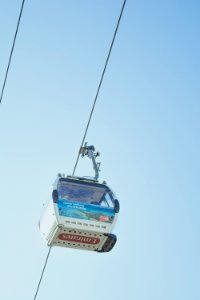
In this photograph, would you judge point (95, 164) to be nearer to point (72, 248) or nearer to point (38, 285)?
point (72, 248)

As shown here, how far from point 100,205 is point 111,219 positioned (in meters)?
0.32

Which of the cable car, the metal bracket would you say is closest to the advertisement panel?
the cable car

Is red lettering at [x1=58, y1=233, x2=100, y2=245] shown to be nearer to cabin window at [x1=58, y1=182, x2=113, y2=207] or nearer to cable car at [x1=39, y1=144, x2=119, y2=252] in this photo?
cable car at [x1=39, y1=144, x2=119, y2=252]

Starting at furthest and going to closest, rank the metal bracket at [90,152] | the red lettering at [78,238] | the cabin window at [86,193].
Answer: the metal bracket at [90,152] < the cabin window at [86,193] < the red lettering at [78,238]

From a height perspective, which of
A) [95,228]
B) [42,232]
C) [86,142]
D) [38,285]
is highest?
[86,142]

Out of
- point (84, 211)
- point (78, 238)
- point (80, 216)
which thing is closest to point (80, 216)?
point (80, 216)

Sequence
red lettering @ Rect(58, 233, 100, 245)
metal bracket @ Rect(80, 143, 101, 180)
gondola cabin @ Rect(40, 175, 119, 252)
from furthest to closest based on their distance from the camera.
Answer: metal bracket @ Rect(80, 143, 101, 180) < red lettering @ Rect(58, 233, 100, 245) < gondola cabin @ Rect(40, 175, 119, 252)

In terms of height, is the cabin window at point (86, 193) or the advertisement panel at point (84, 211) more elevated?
the cabin window at point (86, 193)

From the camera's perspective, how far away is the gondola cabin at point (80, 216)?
804cm

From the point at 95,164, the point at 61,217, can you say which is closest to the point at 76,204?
the point at 61,217

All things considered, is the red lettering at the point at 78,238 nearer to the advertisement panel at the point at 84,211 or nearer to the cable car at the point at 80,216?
the cable car at the point at 80,216

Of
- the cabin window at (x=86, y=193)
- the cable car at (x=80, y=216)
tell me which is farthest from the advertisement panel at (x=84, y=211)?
the cabin window at (x=86, y=193)

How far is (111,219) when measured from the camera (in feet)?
27.0

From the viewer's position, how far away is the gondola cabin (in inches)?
316
